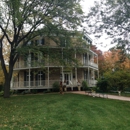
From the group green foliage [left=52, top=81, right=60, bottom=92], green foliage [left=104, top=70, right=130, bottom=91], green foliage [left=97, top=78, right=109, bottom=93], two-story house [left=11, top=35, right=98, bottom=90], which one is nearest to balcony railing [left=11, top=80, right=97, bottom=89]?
two-story house [left=11, top=35, right=98, bottom=90]

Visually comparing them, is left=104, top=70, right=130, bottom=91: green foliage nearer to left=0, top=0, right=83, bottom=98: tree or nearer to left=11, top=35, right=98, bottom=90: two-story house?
left=11, top=35, right=98, bottom=90: two-story house

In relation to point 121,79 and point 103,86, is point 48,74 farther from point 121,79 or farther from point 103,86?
point 121,79

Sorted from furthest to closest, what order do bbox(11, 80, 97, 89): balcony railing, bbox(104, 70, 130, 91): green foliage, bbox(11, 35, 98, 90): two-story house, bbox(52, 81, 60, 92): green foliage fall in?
bbox(11, 35, 98, 90): two-story house, bbox(11, 80, 97, 89): balcony railing, bbox(52, 81, 60, 92): green foliage, bbox(104, 70, 130, 91): green foliage

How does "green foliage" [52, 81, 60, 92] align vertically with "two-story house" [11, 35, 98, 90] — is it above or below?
below

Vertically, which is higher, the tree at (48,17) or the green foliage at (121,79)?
the tree at (48,17)

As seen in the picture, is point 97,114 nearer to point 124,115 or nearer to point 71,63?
point 124,115

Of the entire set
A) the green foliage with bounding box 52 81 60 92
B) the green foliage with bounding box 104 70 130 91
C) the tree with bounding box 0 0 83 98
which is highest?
the tree with bounding box 0 0 83 98

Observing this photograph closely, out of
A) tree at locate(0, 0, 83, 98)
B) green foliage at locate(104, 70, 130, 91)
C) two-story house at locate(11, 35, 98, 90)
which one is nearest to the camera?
tree at locate(0, 0, 83, 98)

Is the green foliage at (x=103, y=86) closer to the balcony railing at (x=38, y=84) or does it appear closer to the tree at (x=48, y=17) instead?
the balcony railing at (x=38, y=84)

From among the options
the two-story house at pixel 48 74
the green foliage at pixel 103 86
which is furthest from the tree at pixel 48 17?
the green foliage at pixel 103 86

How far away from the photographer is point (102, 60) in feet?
146

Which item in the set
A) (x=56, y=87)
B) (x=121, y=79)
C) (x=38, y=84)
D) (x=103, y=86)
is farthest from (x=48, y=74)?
(x=121, y=79)

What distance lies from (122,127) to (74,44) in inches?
510

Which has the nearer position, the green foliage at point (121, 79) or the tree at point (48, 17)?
the tree at point (48, 17)
